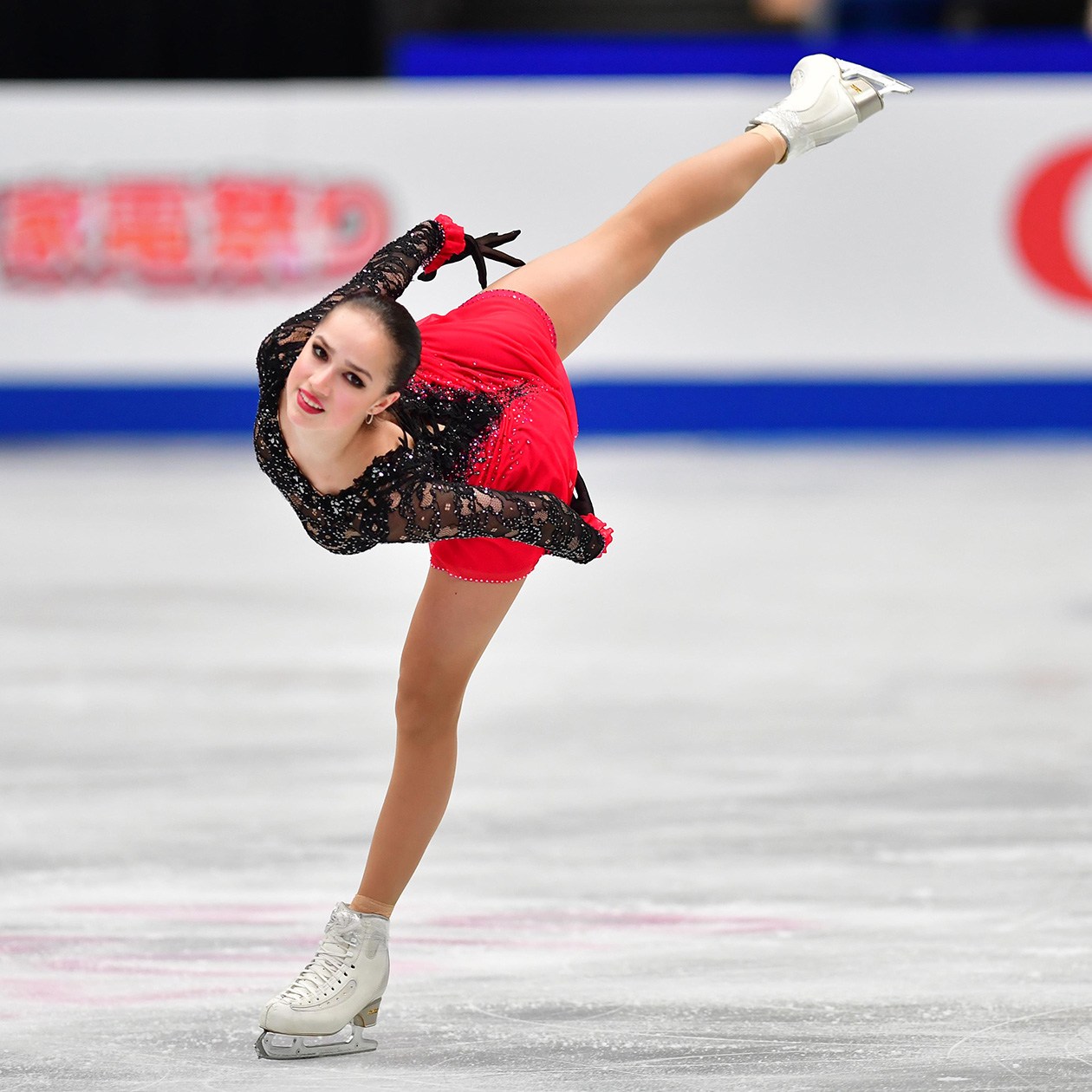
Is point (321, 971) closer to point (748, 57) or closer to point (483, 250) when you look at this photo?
point (483, 250)

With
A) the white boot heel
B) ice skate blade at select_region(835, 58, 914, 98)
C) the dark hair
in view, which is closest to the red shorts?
the dark hair

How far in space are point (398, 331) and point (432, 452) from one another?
0.23 m

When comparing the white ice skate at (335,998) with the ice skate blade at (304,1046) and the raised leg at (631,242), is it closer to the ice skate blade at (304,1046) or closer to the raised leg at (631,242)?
the ice skate blade at (304,1046)

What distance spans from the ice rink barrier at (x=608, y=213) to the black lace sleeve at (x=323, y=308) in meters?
5.25

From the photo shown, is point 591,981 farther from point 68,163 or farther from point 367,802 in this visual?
point 68,163

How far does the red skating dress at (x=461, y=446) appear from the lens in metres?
1.95

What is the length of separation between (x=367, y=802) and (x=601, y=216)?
491 centimetres

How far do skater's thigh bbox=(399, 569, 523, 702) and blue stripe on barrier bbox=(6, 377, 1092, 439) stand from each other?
18.3ft

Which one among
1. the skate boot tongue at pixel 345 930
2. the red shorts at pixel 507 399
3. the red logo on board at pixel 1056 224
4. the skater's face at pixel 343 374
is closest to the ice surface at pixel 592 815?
the skate boot tongue at pixel 345 930

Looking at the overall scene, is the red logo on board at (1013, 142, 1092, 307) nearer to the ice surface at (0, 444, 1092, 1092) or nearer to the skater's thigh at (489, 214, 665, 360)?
the ice surface at (0, 444, 1092, 1092)

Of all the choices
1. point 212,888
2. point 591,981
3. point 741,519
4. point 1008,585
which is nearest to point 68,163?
point 741,519

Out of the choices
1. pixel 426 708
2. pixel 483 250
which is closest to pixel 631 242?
pixel 483 250

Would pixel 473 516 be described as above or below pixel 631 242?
below

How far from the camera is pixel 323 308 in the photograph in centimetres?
204
